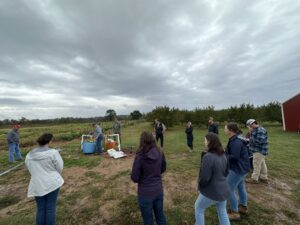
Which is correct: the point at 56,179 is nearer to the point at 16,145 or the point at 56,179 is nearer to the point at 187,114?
the point at 16,145

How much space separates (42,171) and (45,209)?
0.60m

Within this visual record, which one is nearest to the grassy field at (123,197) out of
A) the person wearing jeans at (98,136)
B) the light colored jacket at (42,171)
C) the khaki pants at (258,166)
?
the khaki pants at (258,166)

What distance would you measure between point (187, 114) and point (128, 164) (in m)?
25.5

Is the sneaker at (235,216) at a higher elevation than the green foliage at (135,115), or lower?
lower

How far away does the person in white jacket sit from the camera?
2.75 meters

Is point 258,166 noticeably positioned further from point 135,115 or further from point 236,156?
point 135,115

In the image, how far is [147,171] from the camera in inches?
97.7

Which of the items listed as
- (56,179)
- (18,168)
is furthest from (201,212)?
(18,168)

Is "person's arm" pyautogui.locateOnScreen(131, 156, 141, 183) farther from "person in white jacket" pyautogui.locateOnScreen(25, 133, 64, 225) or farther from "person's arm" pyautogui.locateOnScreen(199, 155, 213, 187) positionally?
"person in white jacket" pyautogui.locateOnScreen(25, 133, 64, 225)

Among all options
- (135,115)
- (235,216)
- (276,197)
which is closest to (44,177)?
(235,216)

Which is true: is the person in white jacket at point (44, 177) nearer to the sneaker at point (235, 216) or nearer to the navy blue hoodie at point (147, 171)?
the navy blue hoodie at point (147, 171)

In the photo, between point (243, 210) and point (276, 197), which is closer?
point (243, 210)

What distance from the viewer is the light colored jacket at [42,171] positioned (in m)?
2.74

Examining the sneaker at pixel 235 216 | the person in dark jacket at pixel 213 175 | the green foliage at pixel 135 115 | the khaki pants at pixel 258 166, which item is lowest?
the sneaker at pixel 235 216
